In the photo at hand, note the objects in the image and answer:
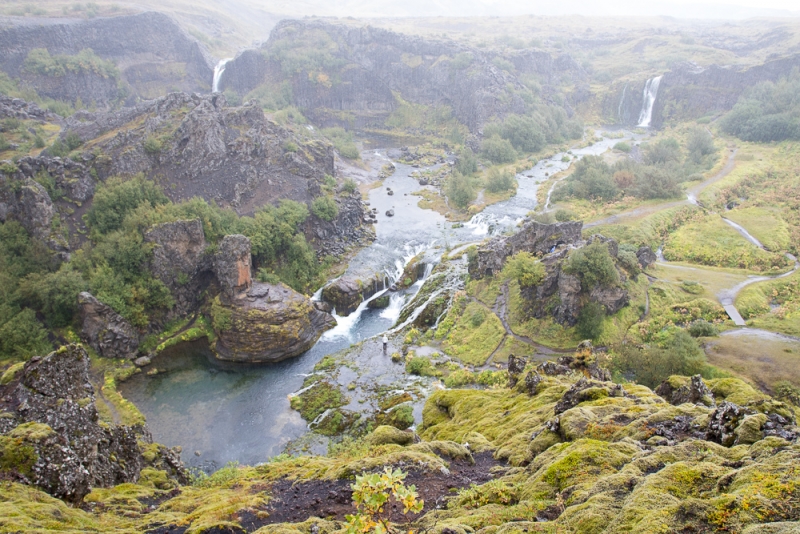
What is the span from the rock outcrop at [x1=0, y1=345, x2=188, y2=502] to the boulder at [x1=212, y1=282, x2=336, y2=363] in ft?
87.0

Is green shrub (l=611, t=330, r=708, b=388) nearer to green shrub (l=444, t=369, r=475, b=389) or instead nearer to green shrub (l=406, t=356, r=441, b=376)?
green shrub (l=444, t=369, r=475, b=389)

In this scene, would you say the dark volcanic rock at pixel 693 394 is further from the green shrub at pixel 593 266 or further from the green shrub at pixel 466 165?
the green shrub at pixel 466 165

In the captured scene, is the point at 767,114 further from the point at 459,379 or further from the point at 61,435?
the point at 61,435

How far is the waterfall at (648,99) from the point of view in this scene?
135625 mm

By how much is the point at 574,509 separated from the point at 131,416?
132 ft

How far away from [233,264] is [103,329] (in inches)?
580

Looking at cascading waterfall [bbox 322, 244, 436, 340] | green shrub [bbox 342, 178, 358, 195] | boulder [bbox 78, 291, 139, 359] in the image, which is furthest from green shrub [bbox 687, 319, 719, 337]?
green shrub [bbox 342, 178, 358, 195]

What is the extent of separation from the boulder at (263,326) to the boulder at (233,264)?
1.02 metres

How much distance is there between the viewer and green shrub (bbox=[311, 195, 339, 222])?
235 ft

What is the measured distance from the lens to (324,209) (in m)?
72.5

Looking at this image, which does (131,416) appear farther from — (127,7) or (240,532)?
(127,7)

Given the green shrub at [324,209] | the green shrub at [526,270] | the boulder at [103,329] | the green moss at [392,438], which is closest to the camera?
the green moss at [392,438]

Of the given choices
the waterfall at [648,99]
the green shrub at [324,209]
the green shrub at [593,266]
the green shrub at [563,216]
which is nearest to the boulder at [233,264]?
the green shrub at [324,209]

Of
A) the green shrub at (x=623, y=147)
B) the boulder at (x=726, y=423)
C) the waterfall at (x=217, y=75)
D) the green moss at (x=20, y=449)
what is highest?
the waterfall at (x=217, y=75)
